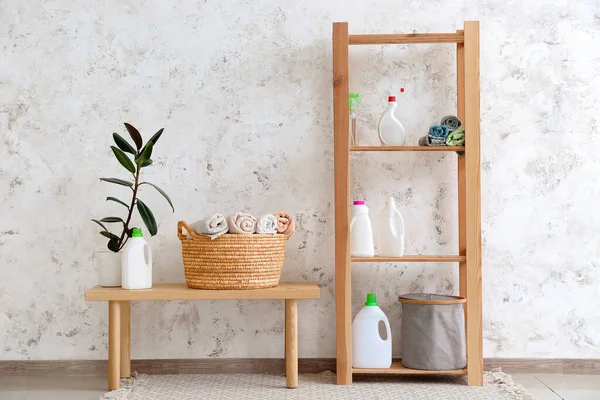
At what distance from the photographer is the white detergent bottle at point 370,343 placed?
2691mm

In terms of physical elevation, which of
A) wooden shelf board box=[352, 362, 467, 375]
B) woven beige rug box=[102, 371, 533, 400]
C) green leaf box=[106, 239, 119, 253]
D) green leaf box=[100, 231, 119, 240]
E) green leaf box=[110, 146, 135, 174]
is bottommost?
woven beige rug box=[102, 371, 533, 400]

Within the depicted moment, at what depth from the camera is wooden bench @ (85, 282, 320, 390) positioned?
2512 millimetres

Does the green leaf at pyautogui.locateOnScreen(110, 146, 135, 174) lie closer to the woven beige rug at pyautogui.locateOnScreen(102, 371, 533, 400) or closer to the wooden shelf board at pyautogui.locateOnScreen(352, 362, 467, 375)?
the woven beige rug at pyautogui.locateOnScreen(102, 371, 533, 400)

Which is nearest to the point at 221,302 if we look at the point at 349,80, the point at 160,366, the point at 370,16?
the point at 160,366

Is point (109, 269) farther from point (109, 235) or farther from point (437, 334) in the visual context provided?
point (437, 334)

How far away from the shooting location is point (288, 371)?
2.61 metres

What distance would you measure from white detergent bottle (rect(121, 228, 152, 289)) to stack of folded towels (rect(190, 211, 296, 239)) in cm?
22

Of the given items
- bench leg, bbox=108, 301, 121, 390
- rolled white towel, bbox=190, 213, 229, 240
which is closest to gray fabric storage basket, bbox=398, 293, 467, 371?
rolled white towel, bbox=190, 213, 229, 240

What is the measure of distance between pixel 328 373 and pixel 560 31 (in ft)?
5.90

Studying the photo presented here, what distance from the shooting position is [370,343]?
270 centimetres

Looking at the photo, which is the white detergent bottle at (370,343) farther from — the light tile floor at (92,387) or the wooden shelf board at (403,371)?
the light tile floor at (92,387)

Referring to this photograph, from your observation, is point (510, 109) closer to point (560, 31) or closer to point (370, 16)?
point (560, 31)

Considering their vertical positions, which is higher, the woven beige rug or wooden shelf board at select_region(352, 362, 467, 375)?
wooden shelf board at select_region(352, 362, 467, 375)

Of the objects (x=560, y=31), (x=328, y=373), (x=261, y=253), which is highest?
(x=560, y=31)
